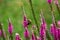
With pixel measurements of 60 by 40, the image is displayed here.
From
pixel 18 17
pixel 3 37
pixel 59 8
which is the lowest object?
pixel 18 17

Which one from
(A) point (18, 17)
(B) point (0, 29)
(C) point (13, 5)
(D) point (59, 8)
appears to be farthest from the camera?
(C) point (13, 5)

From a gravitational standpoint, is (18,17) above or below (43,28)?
below

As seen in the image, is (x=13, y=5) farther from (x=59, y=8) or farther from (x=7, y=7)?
(x=59, y=8)

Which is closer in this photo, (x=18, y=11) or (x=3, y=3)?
(x=18, y=11)

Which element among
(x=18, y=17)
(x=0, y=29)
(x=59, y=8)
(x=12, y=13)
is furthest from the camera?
(x=12, y=13)

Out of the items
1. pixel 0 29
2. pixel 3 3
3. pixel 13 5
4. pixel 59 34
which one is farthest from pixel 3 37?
pixel 3 3

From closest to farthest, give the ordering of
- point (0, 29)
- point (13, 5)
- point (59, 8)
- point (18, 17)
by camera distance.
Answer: point (0, 29), point (59, 8), point (18, 17), point (13, 5)

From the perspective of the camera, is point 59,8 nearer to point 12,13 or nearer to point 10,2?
point 12,13

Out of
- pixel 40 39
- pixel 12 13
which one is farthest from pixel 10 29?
pixel 12 13

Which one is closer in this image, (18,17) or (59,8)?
(59,8)
